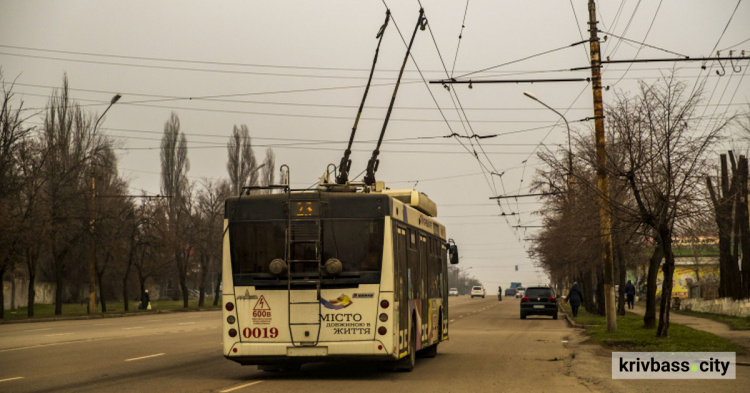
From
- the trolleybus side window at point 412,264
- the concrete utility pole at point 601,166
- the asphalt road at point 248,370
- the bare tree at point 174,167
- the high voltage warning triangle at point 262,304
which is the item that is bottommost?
the asphalt road at point 248,370

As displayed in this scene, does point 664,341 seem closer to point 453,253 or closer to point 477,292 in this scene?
point 453,253

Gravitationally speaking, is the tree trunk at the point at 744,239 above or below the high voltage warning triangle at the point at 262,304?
above

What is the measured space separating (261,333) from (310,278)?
1.15 metres

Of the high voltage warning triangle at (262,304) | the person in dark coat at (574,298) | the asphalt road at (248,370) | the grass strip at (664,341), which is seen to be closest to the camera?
the asphalt road at (248,370)

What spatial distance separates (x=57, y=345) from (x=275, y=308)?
10782mm

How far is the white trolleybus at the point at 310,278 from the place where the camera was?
14.6 metres

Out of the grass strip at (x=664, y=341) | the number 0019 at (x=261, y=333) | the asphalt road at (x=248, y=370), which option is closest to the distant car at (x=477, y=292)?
the grass strip at (x=664, y=341)

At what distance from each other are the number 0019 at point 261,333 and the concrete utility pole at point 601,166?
39.1 feet

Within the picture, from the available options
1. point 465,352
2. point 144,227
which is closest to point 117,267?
point 144,227

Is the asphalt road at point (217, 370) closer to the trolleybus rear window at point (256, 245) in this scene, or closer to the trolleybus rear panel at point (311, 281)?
the trolleybus rear panel at point (311, 281)

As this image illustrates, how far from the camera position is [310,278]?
14.7 meters

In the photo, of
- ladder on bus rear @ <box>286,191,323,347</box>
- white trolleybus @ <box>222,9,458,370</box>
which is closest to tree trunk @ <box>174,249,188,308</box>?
white trolleybus @ <box>222,9,458,370</box>

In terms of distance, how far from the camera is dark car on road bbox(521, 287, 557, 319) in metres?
47.1

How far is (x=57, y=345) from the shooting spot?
23234mm
